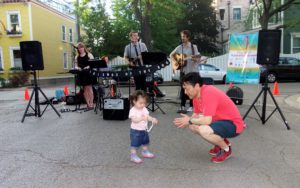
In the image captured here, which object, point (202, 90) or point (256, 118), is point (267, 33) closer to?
point (256, 118)

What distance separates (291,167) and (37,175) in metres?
3.32

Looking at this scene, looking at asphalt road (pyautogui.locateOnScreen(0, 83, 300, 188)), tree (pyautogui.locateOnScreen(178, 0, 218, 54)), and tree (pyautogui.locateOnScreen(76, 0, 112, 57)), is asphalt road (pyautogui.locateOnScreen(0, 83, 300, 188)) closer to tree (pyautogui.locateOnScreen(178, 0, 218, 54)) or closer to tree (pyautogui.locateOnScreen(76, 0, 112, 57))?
tree (pyautogui.locateOnScreen(76, 0, 112, 57))

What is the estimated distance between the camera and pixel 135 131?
5.05 metres

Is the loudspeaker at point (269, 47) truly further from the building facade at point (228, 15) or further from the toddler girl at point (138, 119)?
the building facade at point (228, 15)

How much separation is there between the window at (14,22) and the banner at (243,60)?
23.4 m

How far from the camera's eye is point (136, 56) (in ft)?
31.8

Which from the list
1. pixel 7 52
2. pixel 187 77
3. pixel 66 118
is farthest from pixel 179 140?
pixel 7 52

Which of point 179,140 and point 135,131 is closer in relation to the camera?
point 135,131

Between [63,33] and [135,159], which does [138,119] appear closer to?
[135,159]

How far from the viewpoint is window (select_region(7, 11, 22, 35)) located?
2946 cm

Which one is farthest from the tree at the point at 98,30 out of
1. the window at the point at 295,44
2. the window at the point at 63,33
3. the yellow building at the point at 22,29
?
the window at the point at 295,44

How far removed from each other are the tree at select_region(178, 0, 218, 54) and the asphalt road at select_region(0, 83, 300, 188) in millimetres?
33587

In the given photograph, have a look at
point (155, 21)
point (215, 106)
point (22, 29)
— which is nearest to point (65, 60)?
point (22, 29)

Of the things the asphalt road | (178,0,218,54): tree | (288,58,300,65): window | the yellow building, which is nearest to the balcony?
the yellow building
